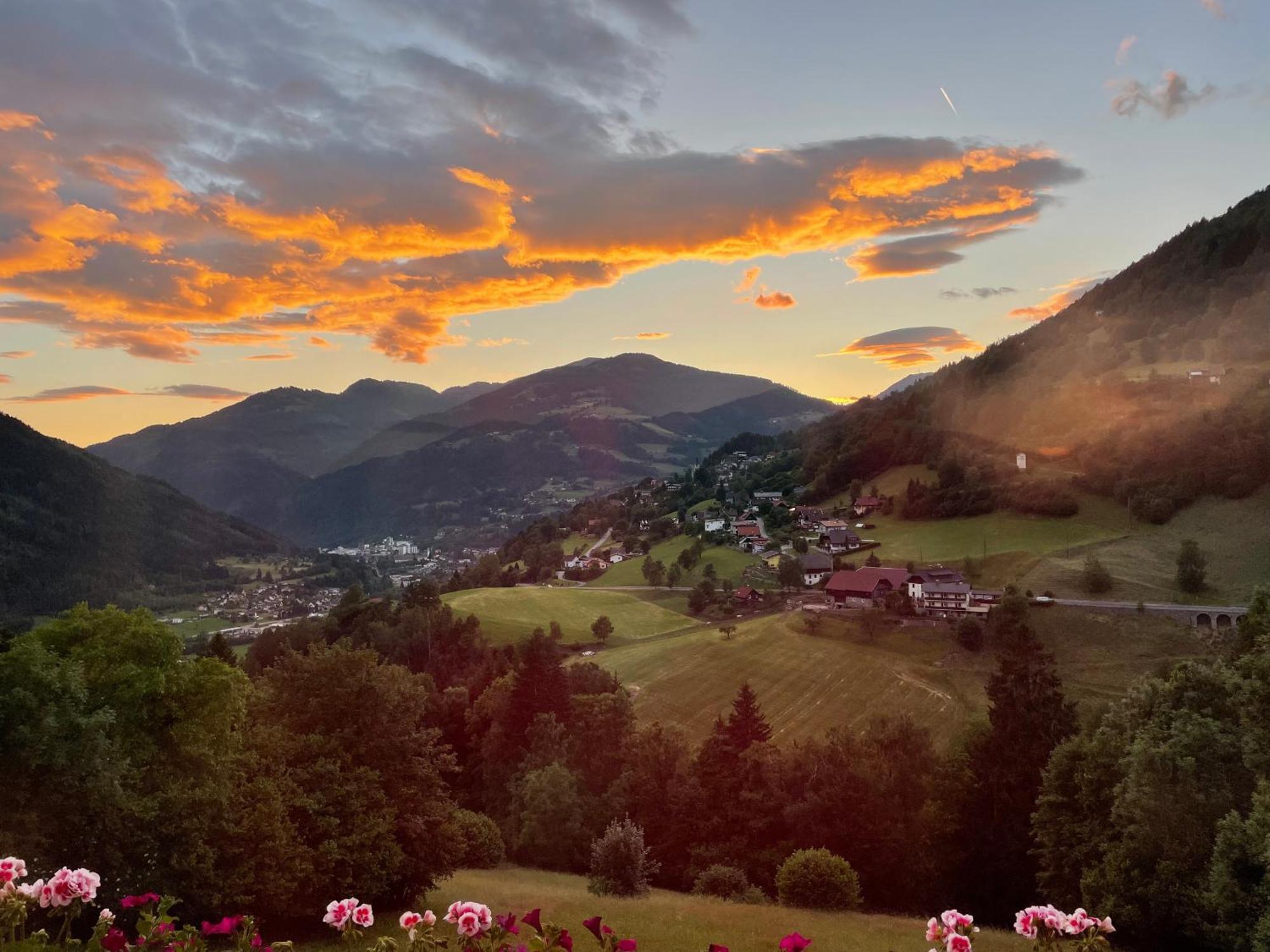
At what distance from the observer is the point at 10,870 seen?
9.16 metres

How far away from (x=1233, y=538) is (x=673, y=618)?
7339 centimetres

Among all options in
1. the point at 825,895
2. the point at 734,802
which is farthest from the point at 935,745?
the point at 825,895

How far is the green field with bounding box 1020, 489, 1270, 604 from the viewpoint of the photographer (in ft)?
285

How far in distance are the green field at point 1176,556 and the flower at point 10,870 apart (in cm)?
9816

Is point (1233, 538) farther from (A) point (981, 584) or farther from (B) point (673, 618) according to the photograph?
(B) point (673, 618)

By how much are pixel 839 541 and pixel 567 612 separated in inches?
1877

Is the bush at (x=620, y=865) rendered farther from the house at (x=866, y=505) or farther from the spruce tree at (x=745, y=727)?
the house at (x=866, y=505)

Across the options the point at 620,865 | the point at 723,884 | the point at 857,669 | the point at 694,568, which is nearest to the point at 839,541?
the point at 694,568

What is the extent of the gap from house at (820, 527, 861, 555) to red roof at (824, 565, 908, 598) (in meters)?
20.9

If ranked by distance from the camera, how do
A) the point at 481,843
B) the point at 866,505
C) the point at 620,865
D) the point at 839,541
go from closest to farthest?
the point at 620,865, the point at 481,843, the point at 839,541, the point at 866,505

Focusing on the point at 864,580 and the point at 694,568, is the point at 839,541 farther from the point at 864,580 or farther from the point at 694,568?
the point at 864,580

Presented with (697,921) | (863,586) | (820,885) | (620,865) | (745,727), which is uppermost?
(863,586)

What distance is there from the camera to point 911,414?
191125 millimetres

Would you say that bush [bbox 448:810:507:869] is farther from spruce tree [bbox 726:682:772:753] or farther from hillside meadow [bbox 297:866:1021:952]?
spruce tree [bbox 726:682:772:753]
